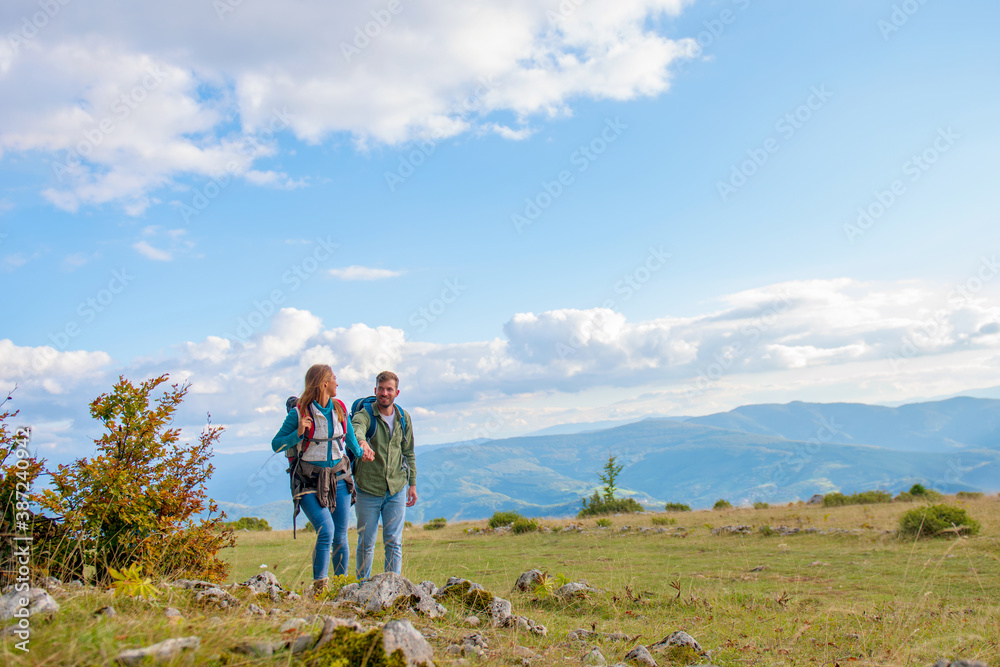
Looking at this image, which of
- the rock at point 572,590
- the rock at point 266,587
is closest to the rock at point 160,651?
the rock at point 266,587

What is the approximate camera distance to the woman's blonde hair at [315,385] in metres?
6.27

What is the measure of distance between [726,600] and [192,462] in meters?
7.00

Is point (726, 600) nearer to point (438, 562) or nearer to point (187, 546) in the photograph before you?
point (438, 562)

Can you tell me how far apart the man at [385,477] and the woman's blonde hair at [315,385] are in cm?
49

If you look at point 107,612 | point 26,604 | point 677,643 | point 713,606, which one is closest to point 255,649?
point 107,612

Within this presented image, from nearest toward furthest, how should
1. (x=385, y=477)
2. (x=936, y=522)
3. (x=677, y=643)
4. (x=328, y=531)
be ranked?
(x=677, y=643)
(x=328, y=531)
(x=385, y=477)
(x=936, y=522)

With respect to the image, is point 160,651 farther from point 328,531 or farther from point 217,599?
point 328,531

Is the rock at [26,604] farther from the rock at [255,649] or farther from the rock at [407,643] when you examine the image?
the rock at [407,643]

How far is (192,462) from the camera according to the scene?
6.20 m

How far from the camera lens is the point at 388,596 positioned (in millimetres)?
5227

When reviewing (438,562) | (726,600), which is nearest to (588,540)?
(438,562)

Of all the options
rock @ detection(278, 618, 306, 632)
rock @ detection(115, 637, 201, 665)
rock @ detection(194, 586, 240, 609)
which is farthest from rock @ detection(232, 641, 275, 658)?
rock @ detection(194, 586, 240, 609)

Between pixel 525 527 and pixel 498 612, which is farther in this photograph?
pixel 525 527

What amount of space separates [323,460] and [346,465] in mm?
317
